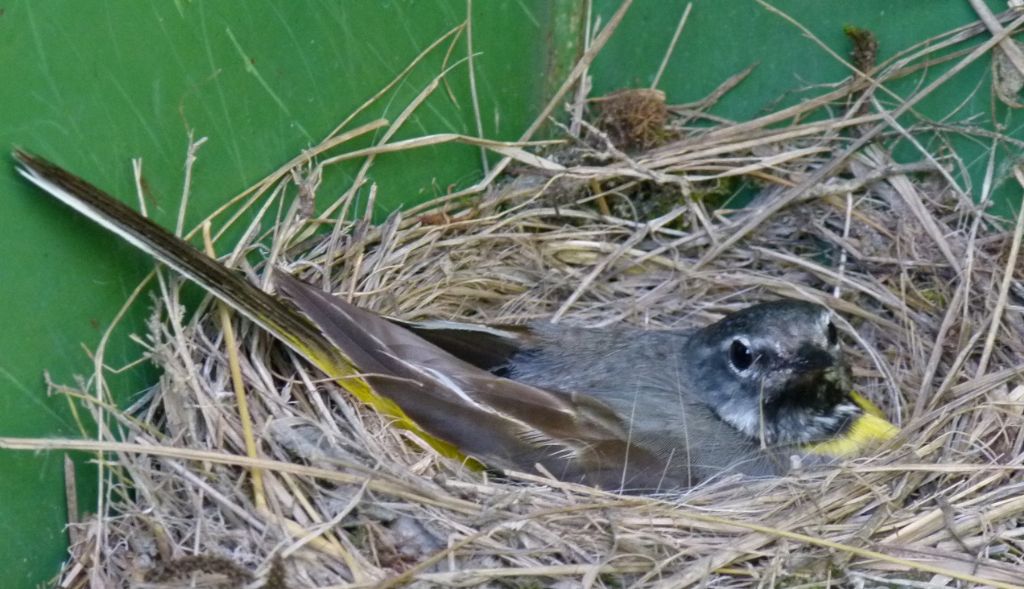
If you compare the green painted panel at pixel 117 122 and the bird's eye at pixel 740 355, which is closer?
the green painted panel at pixel 117 122

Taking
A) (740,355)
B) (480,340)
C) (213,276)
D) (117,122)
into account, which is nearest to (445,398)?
(480,340)

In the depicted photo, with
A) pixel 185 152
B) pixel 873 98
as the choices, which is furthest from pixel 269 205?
pixel 873 98

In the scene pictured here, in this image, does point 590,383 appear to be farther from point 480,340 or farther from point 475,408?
point 475,408

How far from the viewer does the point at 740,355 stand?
154 inches

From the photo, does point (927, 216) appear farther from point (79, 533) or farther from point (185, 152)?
point (79, 533)

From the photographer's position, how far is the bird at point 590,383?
348 cm

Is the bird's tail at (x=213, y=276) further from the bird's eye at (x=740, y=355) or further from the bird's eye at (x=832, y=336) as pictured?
the bird's eye at (x=832, y=336)

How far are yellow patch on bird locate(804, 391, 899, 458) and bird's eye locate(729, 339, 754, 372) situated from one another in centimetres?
37

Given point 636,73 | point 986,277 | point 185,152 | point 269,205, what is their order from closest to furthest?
1. point 185,152
2. point 269,205
3. point 986,277
4. point 636,73

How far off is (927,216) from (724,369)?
128cm

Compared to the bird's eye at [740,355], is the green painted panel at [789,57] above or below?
above

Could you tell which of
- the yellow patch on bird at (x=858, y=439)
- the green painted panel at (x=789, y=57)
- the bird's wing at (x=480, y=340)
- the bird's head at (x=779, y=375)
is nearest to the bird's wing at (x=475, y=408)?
the bird's wing at (x=480, y=340)

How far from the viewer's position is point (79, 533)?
10.3 feet

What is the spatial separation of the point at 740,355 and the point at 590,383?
56 cm
